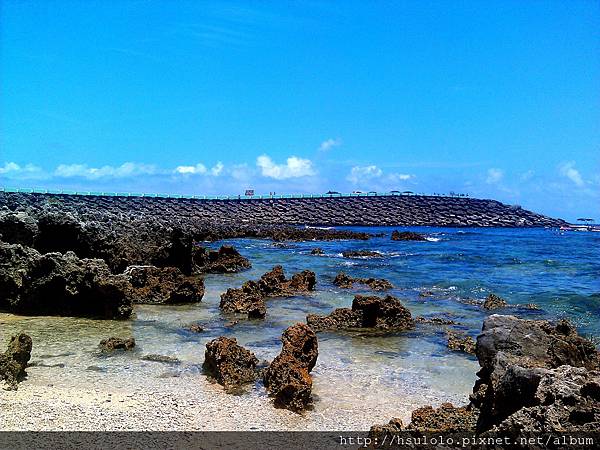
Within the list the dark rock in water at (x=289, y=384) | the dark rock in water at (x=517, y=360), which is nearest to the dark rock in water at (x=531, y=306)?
the dark rock in water at (x=517, y=360)

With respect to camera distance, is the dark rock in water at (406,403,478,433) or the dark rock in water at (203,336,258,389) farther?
the dark rock in water at (203,336,258,389)

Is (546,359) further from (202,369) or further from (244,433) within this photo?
(202,369)

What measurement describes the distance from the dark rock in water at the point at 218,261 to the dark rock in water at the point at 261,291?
4.80m

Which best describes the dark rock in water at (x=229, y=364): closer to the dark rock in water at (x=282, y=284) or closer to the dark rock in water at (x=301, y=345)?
the dark rock in water at (x=301, y=345)

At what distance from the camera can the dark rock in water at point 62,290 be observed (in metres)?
10.6

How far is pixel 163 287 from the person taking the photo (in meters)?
13.4

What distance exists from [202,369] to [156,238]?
11.9m

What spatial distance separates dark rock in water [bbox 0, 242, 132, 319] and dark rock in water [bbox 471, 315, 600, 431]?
782 centimetres

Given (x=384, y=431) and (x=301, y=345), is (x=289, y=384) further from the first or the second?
(x=384, y=431)

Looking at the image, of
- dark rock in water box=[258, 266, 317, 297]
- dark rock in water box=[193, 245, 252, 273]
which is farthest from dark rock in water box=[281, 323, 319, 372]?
dark rock in water box=[193, 245, 252, 273]

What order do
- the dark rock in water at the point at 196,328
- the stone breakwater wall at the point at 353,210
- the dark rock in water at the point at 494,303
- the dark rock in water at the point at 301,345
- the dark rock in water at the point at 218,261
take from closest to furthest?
the dark rock in water at the point at 301,345, the dark rock in water at the point at 196,328, the dark rock in water at the point at 494,303, the dark rock in water at the point at 218,261, the stone breakwater wall at the point at 353,210

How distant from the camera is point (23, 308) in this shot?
10.6 metres

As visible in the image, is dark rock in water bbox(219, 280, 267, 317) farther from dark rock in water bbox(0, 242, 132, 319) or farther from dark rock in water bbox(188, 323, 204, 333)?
dark rock in water bbox(0, 242, 132, 319)

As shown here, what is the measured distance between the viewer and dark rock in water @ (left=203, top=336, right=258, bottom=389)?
6641 millimetres
